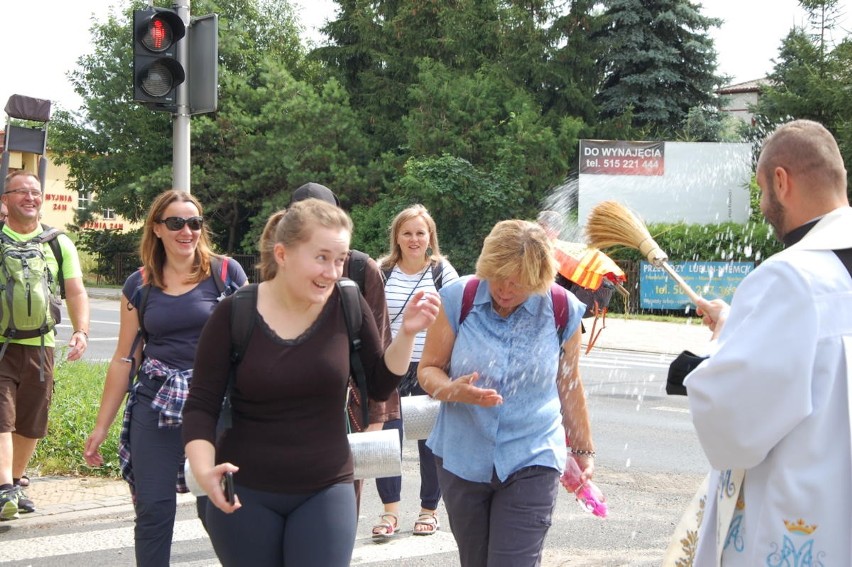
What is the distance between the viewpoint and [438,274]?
22.3 ft

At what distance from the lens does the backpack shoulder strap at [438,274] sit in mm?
6750

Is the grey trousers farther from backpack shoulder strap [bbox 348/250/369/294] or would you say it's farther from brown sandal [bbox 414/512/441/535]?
brown sandal [bbox 414/512/441/535]

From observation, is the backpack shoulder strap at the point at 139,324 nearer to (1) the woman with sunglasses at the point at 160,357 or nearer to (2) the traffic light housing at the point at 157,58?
(1) the woman with sunglasses at the point at 160,357

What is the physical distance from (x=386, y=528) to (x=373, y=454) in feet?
8.57

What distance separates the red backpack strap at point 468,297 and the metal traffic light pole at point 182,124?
12.9 ft

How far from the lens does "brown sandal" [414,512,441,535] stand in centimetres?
645

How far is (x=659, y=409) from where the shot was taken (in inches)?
490

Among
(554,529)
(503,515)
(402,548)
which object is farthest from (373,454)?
(554,529)

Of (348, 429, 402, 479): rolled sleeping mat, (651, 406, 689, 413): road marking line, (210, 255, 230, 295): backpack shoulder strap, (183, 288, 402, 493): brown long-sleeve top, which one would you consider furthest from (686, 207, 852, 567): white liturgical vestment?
(651, 406, 689, 413): road marking line

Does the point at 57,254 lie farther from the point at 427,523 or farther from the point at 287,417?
the point at 287,417

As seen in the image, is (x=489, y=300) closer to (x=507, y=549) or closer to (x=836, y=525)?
(x=507, y=549)

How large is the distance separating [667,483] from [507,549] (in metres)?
4.59

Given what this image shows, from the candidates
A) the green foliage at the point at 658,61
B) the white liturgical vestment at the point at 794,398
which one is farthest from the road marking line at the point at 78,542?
the green foliage at the point at 658,61

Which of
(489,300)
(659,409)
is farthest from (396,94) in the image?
(489,300)
